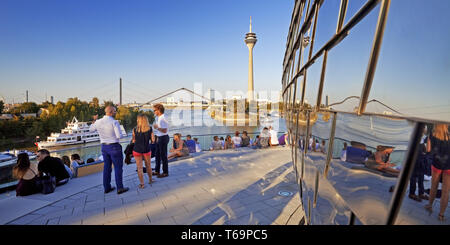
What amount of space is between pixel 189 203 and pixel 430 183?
13.9 ft

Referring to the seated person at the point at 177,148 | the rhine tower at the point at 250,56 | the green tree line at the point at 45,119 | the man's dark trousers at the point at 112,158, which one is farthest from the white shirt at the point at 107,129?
the rhine tower at the point at 250,56

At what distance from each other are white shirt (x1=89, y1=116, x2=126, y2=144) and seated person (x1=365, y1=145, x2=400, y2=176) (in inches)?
176

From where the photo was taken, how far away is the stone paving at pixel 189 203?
12.3 ft

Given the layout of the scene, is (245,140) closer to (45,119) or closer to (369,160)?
(369,160)

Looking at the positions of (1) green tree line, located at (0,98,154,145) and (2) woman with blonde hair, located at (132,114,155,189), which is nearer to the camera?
(2) woman with blonde hair, located at (132,114,155,189)

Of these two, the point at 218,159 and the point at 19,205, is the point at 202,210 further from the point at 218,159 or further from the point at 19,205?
the point at 218,159

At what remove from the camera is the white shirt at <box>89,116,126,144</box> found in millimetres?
4344

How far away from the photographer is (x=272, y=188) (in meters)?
5.49

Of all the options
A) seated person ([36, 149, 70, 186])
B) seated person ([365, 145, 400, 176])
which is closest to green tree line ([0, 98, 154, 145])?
seated person ([36, 149, 70, 186])

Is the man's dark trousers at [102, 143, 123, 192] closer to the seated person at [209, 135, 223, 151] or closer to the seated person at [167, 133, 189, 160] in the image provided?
the seated person at [167, 133, 189, 160]

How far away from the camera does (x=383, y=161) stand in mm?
910

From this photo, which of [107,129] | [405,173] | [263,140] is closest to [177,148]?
[107,129]

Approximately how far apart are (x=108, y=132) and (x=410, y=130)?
4760 millimetres
